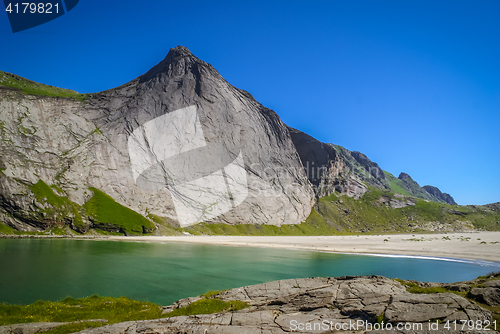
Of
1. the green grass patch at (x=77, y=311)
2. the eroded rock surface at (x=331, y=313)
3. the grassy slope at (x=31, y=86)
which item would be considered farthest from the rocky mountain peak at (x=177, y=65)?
the eroded rock surface at (x=331, y=313)

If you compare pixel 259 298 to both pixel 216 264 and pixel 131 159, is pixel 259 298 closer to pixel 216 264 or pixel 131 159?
pixel 216 264

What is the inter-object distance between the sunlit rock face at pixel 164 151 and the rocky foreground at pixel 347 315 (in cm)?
10899

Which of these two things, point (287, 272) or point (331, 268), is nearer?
point (287, 272)

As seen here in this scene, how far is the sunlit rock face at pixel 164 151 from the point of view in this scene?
11562 centimetres

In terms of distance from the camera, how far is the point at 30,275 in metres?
31.6

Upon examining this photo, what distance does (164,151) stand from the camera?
14962 centimetres

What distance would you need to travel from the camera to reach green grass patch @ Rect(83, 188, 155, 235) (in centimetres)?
10556

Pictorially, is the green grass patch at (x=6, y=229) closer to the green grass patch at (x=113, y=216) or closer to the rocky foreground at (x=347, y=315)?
the green grass patch at (x=113, y=216)

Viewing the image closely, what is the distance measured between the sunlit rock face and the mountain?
55 centimetres

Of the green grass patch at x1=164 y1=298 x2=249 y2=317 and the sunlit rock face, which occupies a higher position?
the sunlit rock face

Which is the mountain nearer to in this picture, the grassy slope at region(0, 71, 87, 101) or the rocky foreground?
the grassy slope at region(0, 71, 87, 101)

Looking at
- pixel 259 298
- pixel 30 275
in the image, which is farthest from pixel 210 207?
pixel 259 298

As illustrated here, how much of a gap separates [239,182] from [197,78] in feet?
264

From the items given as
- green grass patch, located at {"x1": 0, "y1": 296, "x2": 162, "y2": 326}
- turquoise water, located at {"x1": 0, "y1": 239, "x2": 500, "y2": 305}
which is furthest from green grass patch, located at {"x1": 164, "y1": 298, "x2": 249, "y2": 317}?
turquoise water, located at {"x1": 0, "y1": 239, "x2": 500, "y2": 305}
